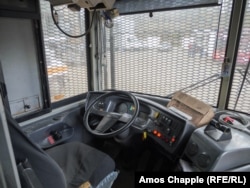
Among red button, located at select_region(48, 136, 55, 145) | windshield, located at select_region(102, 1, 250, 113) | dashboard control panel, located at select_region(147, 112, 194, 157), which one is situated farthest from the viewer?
red button, located at select_region(48, 136, 55, 145)

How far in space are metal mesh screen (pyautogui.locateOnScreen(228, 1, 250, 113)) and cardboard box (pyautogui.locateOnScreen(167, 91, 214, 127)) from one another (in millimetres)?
326

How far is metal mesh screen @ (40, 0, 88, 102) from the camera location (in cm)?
162

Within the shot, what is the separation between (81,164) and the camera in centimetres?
123

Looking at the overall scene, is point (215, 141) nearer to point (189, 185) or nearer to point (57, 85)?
point (189, 185)

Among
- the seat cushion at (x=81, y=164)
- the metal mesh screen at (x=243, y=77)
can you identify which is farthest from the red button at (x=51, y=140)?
the metal mesh screen at (x=243, y=77)

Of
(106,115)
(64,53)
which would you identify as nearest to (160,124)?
(106,115)

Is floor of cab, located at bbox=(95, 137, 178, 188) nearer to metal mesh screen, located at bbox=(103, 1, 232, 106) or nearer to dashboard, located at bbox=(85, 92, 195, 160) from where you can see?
dashboard, located at bbox=(85, 92, 195, 160)

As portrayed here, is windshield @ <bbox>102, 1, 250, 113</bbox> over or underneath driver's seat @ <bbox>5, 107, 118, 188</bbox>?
over

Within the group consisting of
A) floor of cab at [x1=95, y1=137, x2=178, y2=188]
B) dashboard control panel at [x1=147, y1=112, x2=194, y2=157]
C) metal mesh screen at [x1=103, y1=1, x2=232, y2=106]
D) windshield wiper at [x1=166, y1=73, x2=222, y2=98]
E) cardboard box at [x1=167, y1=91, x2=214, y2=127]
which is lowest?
floor of cab at [x1=95, y1=137, x2=178, y2=188]

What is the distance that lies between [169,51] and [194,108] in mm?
582

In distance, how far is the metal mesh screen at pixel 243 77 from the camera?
52.7 inches

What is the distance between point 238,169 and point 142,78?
1.15m

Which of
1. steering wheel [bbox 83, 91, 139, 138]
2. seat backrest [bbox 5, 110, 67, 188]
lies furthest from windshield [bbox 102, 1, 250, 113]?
seat backrest [bbox 5, 110, 67, 188]

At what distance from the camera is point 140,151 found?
176 cm
